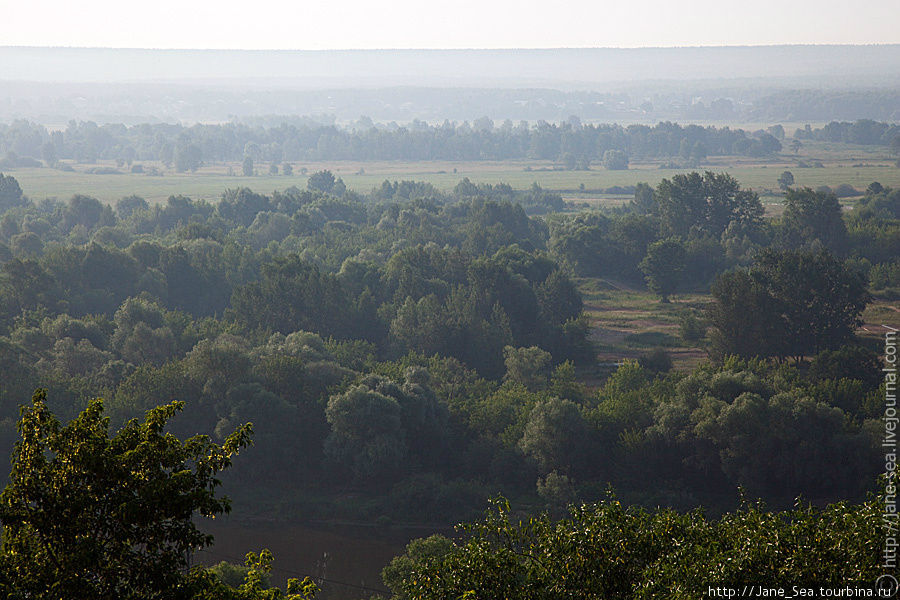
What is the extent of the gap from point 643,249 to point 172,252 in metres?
51.8

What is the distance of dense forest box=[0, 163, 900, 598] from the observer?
42.2 m

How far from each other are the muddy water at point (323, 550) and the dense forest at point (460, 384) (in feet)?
5.61

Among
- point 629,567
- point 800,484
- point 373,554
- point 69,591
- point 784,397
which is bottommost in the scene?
point 373,554

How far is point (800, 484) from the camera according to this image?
4266cm

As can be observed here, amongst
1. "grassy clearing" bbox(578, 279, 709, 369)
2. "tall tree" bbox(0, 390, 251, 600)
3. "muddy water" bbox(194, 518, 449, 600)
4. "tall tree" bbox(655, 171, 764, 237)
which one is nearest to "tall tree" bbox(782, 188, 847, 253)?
"tall tree" bbox(655, 171, 764, 237)

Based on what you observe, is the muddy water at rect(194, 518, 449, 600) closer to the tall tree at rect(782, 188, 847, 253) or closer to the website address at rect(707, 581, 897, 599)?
the website address at rect(707, 581, 897, 599)

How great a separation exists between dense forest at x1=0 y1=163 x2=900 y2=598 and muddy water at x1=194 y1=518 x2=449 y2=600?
171cm

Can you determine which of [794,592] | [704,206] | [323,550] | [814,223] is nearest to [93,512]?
[794,592]

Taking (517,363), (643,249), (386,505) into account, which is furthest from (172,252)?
(643,249)

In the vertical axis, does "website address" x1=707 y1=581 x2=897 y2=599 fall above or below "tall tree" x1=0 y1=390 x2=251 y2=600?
below

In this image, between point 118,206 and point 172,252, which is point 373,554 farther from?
point 118,206

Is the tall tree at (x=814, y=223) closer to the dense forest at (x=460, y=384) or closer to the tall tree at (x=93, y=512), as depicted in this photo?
the dense forest at (x=460, y=384)

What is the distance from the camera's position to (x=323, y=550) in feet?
132

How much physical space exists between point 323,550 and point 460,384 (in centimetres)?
1753
